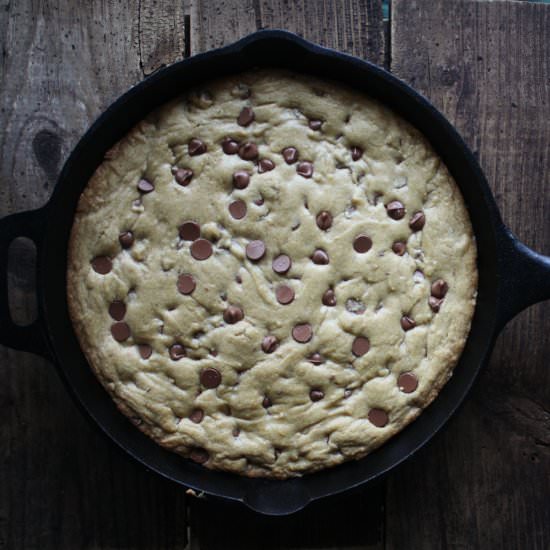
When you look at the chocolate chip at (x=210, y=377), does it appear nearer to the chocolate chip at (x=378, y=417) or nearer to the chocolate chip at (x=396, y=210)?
the chocolate chip at (x=378, y=417)

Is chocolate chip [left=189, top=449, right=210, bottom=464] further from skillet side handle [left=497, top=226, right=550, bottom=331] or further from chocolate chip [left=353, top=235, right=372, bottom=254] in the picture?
skillet side handle [left=497, top=226, right=550, bottom=331]

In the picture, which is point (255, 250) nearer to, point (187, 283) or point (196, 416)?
point (187, 283)

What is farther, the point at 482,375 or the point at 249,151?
the point at 482,375

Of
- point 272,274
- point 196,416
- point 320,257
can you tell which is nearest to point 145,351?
point 196,416

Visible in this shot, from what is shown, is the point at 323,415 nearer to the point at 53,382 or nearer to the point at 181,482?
the point at 181,482

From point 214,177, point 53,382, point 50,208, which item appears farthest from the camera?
point 53,382

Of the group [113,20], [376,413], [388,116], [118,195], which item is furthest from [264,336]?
[113,20]

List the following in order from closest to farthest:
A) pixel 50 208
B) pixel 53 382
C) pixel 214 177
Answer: pixel 50 208
pixel 214 177
pixel 53 382
